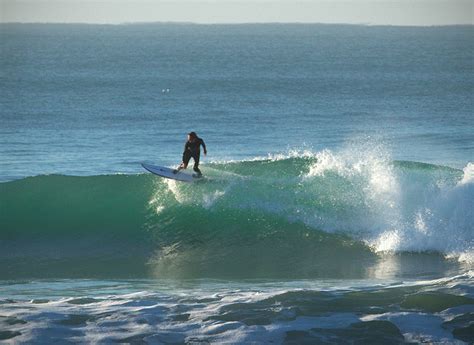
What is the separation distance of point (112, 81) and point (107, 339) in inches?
2311

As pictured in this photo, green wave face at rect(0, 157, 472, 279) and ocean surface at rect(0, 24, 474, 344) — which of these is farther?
green wave face at rect(0, 157, 472, 279)

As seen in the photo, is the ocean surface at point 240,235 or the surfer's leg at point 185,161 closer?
the ocean surface at point 240,235

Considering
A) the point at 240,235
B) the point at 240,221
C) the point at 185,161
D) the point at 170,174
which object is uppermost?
the point at 185,161

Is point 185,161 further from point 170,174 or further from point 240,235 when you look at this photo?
point 240,235

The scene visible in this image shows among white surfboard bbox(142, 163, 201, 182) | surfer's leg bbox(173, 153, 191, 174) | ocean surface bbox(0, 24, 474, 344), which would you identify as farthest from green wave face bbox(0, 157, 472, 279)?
surfer's leg bbox(173, 153, 191, 174)

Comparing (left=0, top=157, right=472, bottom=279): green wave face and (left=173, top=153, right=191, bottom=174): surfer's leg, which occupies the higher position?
(left=173, top=153, right=191, bottom=174): surfer's leg

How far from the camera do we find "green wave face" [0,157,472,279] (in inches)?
724

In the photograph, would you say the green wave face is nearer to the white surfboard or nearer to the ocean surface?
the ocean surface

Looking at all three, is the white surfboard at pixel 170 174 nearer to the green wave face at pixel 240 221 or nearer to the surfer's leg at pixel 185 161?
the surfer's leg at pixel 185 161

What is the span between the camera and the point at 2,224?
70.2 feet

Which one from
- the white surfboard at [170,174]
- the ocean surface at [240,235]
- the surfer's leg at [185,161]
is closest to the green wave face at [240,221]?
the ocean surface at [240,235]

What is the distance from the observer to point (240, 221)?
68.4 feet

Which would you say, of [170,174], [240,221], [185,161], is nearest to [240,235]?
[240,221]

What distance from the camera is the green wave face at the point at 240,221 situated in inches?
724
